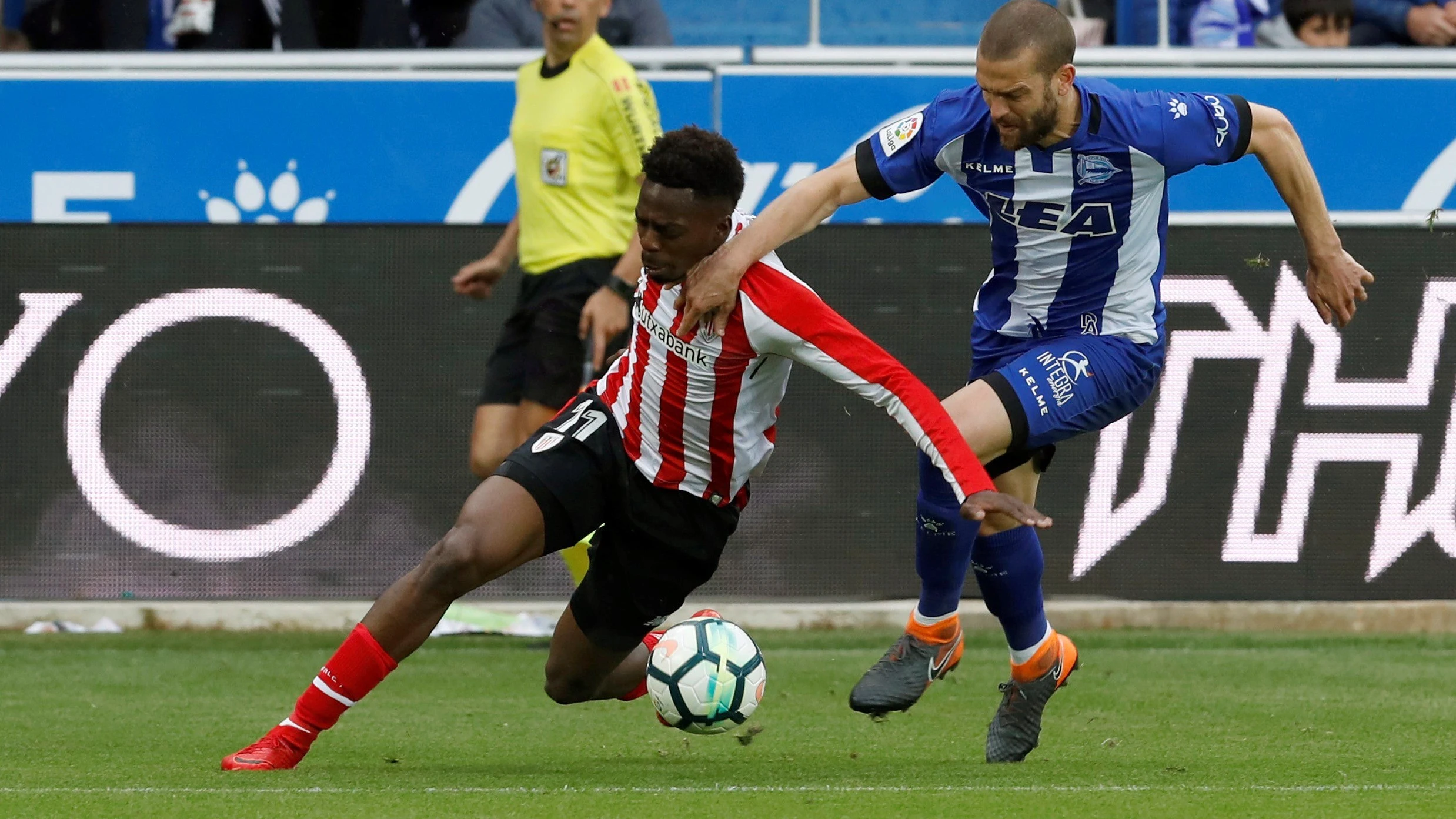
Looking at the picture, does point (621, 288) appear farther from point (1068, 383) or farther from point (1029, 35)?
point (1029, 35)

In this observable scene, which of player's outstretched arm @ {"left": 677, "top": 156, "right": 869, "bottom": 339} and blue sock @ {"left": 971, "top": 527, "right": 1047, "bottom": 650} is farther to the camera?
blue sock @ {"left": 971, "top": 527, "right": 1047, "bottom": 650}

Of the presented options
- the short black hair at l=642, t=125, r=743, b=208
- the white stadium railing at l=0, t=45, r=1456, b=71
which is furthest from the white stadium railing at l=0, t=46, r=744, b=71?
the short black hair at l=642, t=125, r=743, b=208

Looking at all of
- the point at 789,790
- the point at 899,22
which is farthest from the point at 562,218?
the point at 789,790

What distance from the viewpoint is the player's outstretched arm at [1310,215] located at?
16.8ft

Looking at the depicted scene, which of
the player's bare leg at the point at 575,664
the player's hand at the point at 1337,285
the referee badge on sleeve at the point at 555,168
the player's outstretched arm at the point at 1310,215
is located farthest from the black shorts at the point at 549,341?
the player's hand at the point at 1337,285

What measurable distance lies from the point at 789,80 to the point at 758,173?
0.53 m

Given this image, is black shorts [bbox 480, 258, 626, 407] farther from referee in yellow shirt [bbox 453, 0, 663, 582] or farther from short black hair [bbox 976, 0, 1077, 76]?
short black hair [bbox 976, 0, 1077, 76]

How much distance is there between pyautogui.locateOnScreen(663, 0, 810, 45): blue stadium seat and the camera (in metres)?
10.5

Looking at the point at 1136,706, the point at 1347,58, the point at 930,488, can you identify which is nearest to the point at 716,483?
the point at 930,488

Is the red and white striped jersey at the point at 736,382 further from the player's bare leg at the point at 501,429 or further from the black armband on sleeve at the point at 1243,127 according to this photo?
the player's bare leg at the point at 501,429

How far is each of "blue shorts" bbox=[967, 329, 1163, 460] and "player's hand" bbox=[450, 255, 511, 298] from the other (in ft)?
9.39

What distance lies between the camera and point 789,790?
459cm

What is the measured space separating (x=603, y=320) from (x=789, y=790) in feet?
9.07

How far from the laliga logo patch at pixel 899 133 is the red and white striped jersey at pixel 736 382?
0.50m
